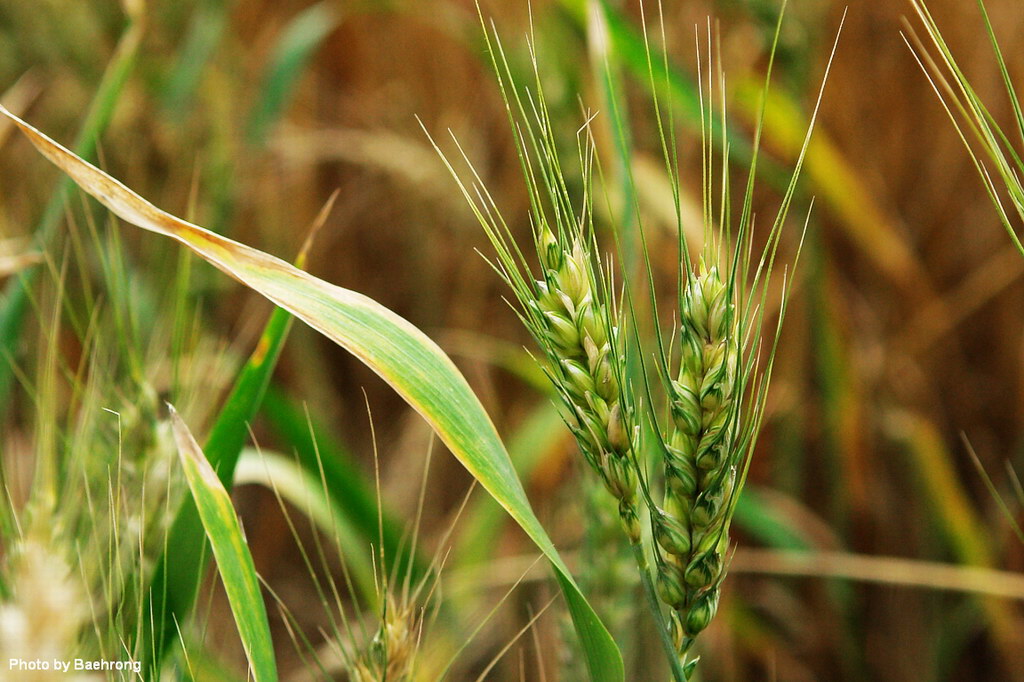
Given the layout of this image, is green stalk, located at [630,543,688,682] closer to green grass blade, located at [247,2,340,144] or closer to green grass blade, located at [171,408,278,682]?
green grass blade, located at [171,408,278,682]

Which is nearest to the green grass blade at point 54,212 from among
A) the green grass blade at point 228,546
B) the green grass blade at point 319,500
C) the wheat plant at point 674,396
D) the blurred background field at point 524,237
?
the blurred background field at point 524,237

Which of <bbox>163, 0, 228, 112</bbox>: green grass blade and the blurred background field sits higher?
<bbox>163, 0, 228, 112</bbox>: green grass blade

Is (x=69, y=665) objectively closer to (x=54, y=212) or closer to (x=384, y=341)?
(x=384, y=341)

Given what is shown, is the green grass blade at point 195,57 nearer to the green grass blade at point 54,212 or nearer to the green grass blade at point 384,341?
the green grass blade at point 54,212

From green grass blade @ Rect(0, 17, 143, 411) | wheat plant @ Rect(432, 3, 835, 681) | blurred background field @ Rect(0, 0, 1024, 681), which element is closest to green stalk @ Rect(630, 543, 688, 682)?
wheat plant @ Rect(432, 3, 835, 681)

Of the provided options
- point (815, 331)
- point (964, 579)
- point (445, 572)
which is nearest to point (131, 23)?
point (445, 572)

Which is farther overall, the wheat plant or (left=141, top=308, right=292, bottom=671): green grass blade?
(left=141, top=308, right=292, bottom=671): green grass blade

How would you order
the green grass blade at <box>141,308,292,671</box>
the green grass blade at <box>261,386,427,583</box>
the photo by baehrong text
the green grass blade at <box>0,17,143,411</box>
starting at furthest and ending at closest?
the green grass blade at <box>261,386,427,583</box>, the green grass blade at <box>0,17,143,411</box>, the green grass blade at <box>141,308,292,671</box>, the photo by baehrong text
